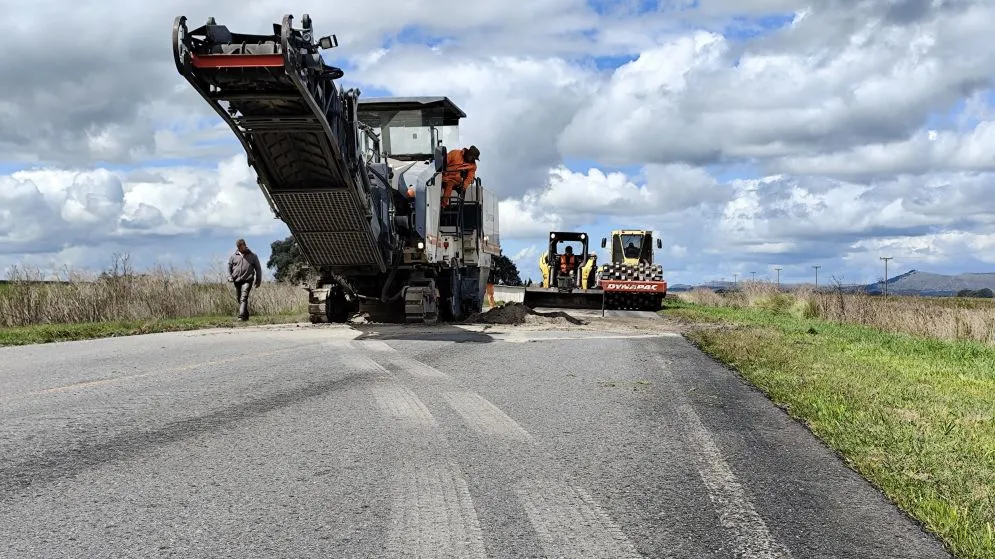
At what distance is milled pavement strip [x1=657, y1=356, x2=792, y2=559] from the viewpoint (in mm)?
4352

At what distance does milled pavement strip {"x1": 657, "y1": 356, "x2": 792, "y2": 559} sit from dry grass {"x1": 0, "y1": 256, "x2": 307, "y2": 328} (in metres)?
15.9

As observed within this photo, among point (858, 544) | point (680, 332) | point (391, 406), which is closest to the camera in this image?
point (858, 544)

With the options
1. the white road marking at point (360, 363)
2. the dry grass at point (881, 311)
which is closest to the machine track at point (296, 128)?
the white road marking at point (360, 363)

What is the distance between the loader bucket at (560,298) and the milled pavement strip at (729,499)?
22751mm

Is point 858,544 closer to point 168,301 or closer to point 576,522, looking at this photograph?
point 576,522

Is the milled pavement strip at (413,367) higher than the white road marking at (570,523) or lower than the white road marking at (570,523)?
higher

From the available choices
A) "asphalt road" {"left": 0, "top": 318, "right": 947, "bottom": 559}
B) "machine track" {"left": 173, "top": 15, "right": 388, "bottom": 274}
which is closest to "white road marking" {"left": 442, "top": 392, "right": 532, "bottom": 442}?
"asphalt road" {"left": 0, "top": 318, "right": 947, "bottom": 559}

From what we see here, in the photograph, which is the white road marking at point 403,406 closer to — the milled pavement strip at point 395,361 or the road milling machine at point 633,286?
the milled pavement strip at point 395,361

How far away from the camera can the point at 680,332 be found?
779 inches

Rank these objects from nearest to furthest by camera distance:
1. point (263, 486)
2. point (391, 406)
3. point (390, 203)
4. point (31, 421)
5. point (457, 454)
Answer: point (263, 486)
point (457, 454)
point (31, 421)
point (391, 406)
point (390, 203)

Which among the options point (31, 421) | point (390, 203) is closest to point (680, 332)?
point (390, 203)

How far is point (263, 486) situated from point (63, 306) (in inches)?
651

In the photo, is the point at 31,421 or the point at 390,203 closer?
the point at 31,421

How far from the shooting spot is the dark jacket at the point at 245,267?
20.7m
